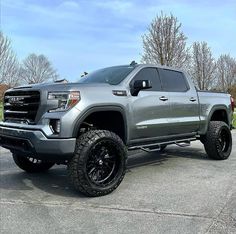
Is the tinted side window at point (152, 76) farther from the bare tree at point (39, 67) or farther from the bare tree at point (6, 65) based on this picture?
the bare tree at point (39, 67)

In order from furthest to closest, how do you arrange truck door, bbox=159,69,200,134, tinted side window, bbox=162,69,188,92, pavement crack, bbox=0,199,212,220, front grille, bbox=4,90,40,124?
tinted side window, bbox=162,69,188,92 → truck door, bbox=159,69,200,134 → front grille, bbox=4,90,40,124 → pavement crack, bbox=0,199,212,220

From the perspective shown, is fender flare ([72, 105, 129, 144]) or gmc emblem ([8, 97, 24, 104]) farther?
gmc emblem ([8, 97, 24, 104])

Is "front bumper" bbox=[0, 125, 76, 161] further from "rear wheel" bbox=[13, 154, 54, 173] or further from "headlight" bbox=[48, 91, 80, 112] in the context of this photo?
"rear wheel" bbox=[13, 154, 54, 173]

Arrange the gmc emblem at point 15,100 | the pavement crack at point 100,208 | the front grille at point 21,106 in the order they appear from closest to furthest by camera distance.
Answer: the pavement crack at point 100,208 < the front grille at point 21,106 < the gmc emblem at point 15,100

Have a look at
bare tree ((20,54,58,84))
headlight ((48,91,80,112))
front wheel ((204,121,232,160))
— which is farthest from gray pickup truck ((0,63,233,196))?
bare tree ((20,54,58,84))

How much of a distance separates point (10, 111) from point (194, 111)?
11.7 feet

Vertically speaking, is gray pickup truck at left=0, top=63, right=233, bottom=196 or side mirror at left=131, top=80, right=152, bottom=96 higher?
side mirror at left=131, top=80, right=152, bottom=96

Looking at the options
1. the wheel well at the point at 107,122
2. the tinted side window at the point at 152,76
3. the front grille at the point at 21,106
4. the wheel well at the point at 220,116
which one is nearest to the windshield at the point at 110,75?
the tinted side window at the point at 152,76

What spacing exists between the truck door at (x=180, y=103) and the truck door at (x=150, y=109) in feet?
0.59

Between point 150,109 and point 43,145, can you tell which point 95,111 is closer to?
point 43,145

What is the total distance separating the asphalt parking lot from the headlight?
1.26 m

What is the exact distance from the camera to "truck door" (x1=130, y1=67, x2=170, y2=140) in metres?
6.71

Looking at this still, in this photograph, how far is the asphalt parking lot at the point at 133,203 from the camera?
4.66 meters

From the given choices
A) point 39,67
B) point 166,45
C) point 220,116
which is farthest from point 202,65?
point 39,67
